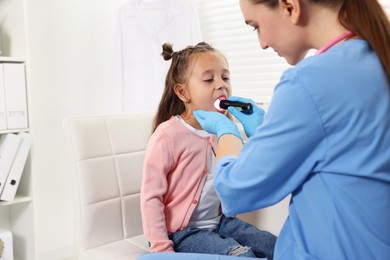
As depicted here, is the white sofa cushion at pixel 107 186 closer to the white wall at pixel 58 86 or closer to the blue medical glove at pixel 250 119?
the blue medical glove at pixel 250 119

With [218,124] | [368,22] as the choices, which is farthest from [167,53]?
[368,22]

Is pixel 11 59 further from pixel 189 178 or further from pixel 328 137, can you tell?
pixel 328 137

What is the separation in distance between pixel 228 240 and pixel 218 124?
1.36 ft

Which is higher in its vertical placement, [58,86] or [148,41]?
[148,41]

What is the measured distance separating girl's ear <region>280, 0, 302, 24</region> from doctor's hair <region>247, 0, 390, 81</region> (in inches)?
0.9

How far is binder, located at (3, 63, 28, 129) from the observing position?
83.2 inches

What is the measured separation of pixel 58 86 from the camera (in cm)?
258

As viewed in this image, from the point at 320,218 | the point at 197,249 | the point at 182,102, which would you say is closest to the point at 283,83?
the point at 320,218

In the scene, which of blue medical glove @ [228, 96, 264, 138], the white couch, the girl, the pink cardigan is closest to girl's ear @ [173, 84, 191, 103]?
the girl

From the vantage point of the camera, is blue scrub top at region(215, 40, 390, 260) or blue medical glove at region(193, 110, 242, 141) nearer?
blue scrub top at region(215, 40, 390, 260)

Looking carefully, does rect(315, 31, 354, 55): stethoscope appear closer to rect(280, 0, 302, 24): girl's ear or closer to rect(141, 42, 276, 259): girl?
rect(280, 0, 302, 24): girl's ear

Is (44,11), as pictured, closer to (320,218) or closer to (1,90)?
(1,90)

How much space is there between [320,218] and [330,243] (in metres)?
0.05

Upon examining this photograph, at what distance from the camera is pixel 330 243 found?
0.80 m
